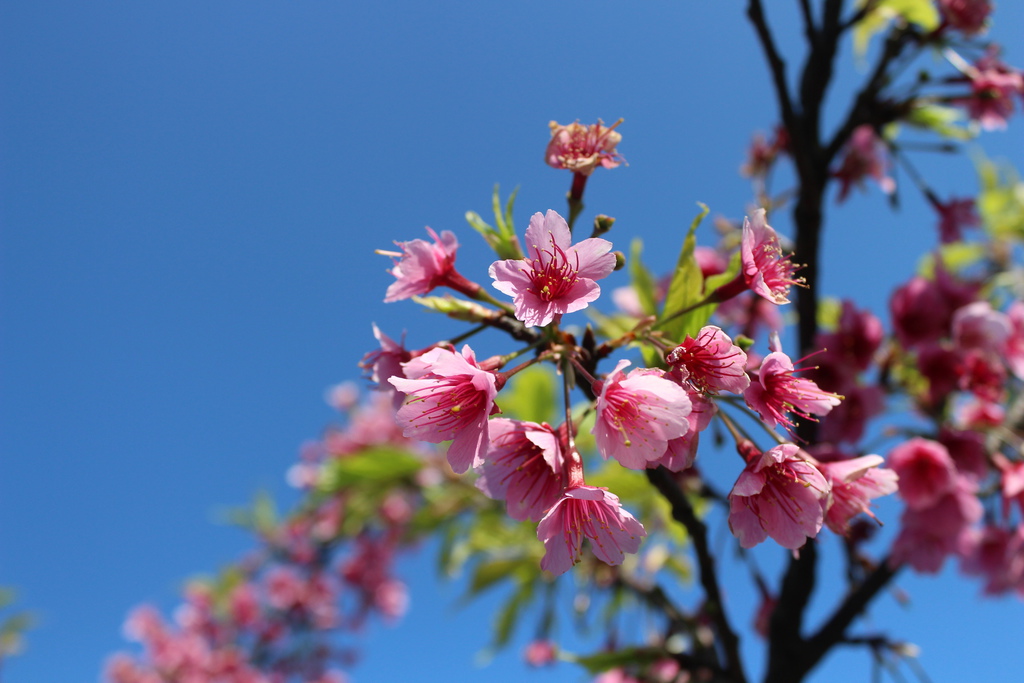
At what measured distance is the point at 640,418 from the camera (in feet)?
2.70

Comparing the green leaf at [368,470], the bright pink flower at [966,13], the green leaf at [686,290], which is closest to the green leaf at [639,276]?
the green leaf at [686,290]

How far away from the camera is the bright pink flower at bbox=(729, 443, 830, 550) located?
87cm

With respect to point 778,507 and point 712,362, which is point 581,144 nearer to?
point 712,362

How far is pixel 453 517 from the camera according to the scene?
3137 mm

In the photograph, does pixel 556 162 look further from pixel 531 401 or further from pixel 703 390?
pixel 531 401

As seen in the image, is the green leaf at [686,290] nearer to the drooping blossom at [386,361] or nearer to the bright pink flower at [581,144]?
the bright pink flower at [581,144]

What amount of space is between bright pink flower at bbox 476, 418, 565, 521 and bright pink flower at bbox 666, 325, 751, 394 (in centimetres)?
21

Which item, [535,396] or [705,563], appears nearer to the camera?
[705,563]

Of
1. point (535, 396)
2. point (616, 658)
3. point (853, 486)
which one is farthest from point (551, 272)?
point (535, 396)

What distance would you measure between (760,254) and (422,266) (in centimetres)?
55

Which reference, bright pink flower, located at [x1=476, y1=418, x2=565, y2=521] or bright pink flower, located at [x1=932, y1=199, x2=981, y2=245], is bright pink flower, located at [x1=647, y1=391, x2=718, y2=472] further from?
bright pink flower, located at [x1=932, y1=199, x2=981, y2=245]

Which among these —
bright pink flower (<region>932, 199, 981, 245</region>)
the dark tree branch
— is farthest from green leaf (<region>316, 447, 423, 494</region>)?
bright pink flower (<region>932, 199, 981, 245</region>)

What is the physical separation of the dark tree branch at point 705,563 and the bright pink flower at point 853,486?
0.74ft

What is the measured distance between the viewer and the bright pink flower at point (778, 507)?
871 mm
